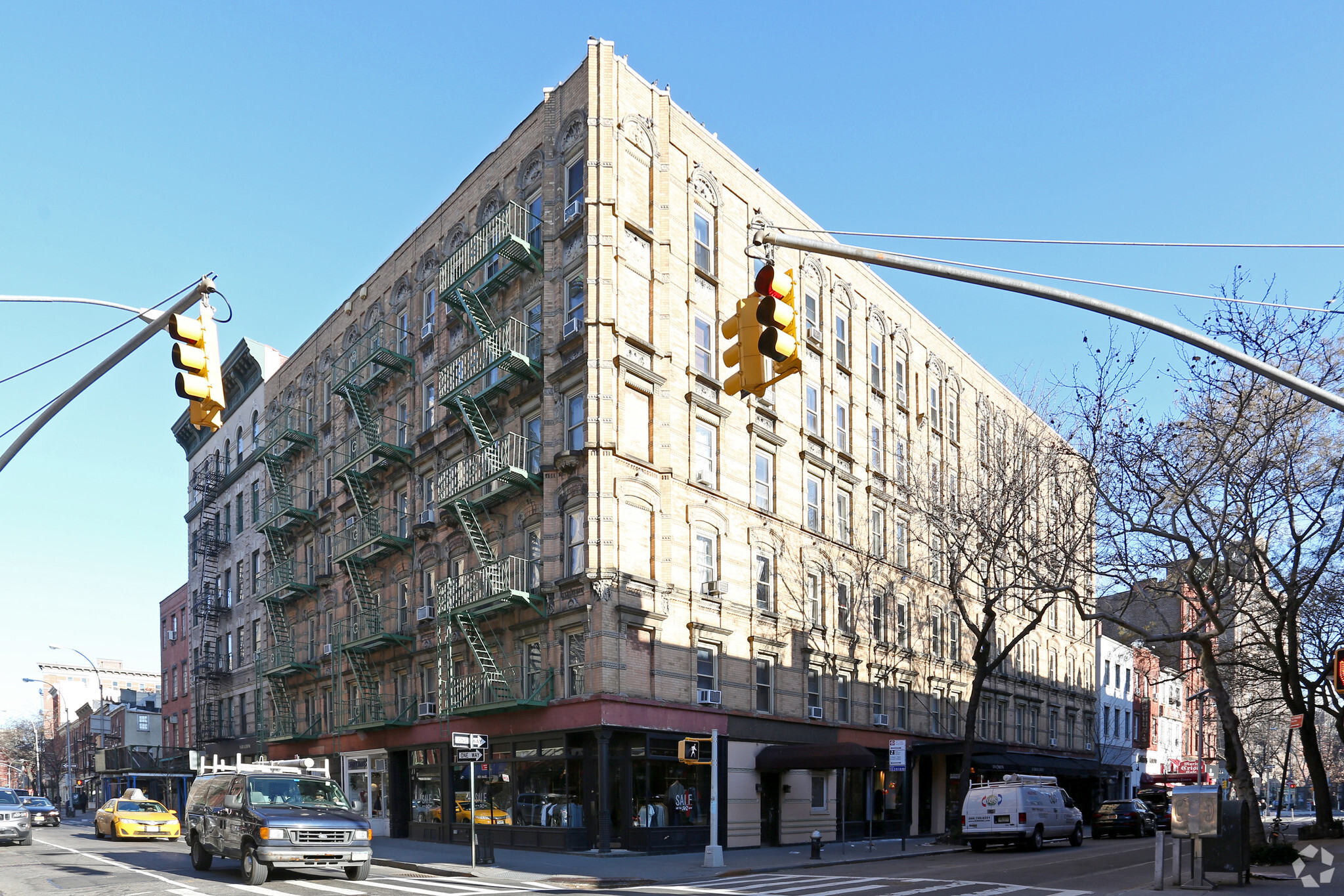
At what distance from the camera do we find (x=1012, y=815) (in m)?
30.4

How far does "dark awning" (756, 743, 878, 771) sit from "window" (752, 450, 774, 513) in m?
6.99

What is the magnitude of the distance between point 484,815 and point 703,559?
893 centimetres

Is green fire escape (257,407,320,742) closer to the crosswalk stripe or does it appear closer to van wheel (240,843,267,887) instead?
the crosswalk stripe

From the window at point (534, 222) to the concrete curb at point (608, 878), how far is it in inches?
634

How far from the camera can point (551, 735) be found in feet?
92.4

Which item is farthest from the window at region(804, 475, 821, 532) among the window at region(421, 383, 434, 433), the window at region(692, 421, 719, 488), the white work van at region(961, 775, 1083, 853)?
the window at region(421, 383, 434, 433)

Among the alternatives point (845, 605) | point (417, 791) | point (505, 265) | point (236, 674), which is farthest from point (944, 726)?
point (236, 674)

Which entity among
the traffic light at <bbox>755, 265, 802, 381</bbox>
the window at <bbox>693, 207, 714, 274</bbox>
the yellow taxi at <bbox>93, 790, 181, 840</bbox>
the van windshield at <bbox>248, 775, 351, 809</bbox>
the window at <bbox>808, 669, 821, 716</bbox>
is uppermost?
the window at <bbox>693, 207, 714, 274</bbox>

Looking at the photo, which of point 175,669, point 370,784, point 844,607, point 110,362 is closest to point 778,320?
point 110,362

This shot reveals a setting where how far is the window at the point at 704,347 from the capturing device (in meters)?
32.2

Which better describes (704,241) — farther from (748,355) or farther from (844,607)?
(748,355)

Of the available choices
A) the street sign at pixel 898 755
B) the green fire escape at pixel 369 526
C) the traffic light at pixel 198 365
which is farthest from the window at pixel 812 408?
the traffic light at pixel 198 365

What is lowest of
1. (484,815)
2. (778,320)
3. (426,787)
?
(426,787)

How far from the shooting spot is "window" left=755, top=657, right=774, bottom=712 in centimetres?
3306
